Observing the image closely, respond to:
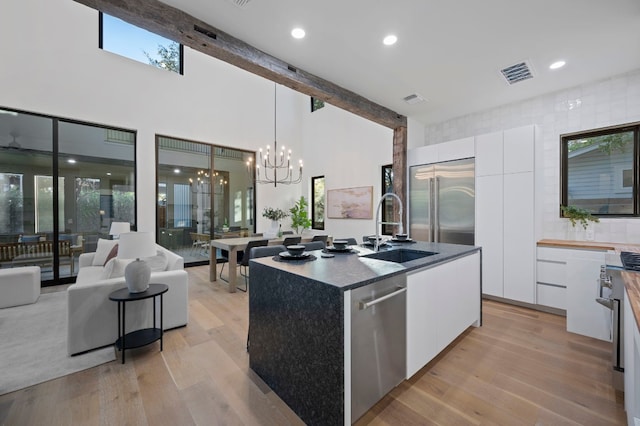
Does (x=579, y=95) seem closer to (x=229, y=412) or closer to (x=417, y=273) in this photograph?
(x=417, y=273)

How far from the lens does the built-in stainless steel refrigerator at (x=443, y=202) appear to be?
12.7 ft

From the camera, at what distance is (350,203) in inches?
245

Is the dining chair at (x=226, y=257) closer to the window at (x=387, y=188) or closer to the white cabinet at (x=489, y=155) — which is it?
the window at (x=387, y=188)

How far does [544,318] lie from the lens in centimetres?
311

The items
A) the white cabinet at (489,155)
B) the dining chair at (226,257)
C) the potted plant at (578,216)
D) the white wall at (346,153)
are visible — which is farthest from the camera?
the white wall at (346,153)

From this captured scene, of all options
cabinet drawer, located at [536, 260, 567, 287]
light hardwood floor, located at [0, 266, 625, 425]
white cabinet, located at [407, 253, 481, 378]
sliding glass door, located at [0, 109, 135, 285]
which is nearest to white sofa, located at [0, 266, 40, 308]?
sliding glass door, located at [0, 109, 135, 285]

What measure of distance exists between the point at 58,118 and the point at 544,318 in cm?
762

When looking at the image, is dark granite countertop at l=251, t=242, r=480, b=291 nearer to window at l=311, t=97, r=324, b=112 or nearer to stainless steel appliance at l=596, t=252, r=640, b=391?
stainless steel appliance at l=596, t=252, r=640, b=391

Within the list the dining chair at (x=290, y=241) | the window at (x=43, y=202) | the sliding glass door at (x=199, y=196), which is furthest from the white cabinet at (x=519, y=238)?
the window at (x=43, y=202)

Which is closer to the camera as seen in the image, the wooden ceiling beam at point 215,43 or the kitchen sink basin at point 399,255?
the wooden ceiling beam at point 215,43

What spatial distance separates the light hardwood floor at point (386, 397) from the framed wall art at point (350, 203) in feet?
11.7

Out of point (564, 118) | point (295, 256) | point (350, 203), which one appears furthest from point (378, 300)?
point (350, 203)

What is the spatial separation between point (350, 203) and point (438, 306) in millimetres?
4226

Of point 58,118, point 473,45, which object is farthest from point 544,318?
point 58,118
